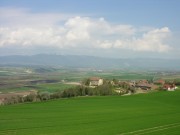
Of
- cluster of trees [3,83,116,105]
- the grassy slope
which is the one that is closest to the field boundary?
the grassy slope

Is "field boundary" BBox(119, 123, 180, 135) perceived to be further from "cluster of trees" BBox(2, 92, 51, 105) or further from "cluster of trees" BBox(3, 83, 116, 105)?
"cluster of trees" BBox(3, 83, 116, 105)

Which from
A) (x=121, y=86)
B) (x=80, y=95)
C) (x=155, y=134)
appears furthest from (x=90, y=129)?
(x=121, y=86)

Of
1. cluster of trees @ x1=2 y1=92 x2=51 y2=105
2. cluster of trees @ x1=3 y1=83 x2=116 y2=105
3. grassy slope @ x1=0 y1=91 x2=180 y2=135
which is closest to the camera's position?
grassy slope @ x1=0 y1=91 x2=180 y2=135

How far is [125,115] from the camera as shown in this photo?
49.8 meters

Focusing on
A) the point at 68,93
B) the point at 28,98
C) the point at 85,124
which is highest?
the point at 68,93

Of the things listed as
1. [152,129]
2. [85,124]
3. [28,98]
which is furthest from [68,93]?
[152,129]

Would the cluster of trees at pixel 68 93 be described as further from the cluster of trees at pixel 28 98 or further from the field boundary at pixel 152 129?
the field boundary at pixel 152 129

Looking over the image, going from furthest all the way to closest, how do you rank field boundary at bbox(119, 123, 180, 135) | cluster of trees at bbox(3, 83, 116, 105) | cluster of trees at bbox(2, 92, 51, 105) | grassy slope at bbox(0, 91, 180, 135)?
cluster of trees at bbox(3, 83, 116, 105)
cluster of trees at bbox(2, 92, 51, 105)
grassy slope at bbox(0, 91, 180, 135)
field boundary at bbox(119, 123, 180, 135)

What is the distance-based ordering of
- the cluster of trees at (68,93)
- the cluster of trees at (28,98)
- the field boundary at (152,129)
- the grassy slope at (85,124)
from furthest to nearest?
the cluster of trees at (68,93)
the cluster of trees at (28,98)
the grassy slope at (85,124)
the field boundary at (152,129)

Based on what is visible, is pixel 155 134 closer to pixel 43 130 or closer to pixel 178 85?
pixel 43 130

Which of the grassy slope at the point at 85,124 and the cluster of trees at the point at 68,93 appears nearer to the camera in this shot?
the grassy slope at the point at 85,124

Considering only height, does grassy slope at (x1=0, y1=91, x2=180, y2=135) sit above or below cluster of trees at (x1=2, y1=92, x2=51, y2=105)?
below

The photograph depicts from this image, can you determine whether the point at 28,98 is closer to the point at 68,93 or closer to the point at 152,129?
the point at 68,93

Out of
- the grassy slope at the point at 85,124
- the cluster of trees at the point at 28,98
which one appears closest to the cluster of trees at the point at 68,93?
the cluster of trees at the point at 28,98
